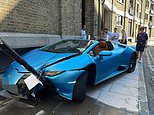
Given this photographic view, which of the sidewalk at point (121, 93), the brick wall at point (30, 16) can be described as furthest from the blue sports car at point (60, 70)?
the brick wall at point (30, 16)

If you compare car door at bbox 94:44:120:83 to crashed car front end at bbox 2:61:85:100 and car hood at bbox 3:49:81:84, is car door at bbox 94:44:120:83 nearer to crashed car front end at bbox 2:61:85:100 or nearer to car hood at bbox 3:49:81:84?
car hood at bbox 3:49:81:84

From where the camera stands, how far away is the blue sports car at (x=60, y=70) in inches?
128

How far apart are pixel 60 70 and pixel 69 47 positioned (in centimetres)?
129

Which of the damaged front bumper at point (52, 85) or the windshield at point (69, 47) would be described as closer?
the damaged front bumper at point (52, 85)

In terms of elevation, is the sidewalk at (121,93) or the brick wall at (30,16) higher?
the brick wall at (30,16)

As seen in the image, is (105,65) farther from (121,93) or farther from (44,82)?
(44,82)

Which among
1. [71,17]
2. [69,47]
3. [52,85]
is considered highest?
[71,17]

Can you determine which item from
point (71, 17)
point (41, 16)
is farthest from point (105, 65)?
point (71, 17)

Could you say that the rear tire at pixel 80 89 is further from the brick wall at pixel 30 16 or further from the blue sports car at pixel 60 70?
the brick wall at pixel 30 16

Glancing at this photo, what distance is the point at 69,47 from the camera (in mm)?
4707

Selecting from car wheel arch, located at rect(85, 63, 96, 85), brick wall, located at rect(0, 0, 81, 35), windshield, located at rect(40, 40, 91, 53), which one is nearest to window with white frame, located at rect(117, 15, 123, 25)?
brick wall, located at rect(0, 0, 81, 35)

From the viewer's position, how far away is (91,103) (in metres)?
4.06

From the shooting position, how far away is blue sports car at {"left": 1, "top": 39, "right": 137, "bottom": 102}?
3.25 m

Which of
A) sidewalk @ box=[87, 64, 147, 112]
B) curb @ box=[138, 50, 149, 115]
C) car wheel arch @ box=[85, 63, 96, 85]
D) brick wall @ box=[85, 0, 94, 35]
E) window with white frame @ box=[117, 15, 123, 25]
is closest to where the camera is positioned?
curb @ box=[138, 50, 149, 115]
